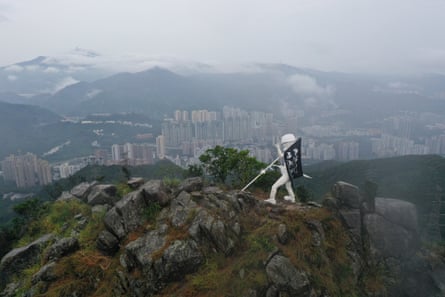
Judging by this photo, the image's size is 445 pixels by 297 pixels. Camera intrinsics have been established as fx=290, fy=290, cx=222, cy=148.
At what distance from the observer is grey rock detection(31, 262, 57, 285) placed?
786 centimetres

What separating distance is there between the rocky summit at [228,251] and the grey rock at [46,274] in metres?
0.03

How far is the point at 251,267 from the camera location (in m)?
7.39

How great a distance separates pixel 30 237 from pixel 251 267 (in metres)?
9.15

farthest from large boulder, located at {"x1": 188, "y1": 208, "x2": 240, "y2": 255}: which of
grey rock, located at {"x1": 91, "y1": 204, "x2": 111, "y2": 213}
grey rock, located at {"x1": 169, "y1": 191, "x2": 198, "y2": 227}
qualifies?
grey rock, located at {"x1": 91, "y1": 204, "x2": 111, "y2": 213}

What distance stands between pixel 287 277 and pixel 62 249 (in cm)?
644

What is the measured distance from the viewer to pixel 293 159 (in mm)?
10273

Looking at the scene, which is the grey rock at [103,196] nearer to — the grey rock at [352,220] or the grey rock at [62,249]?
the grey rock at [62,249]

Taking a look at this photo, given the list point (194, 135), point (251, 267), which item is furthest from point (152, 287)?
point (194, 135)

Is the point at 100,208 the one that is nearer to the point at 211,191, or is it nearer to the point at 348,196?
the point at 211,191

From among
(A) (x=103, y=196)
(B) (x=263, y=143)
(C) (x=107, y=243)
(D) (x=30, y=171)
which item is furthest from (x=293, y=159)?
(D) (x=30, y=171)

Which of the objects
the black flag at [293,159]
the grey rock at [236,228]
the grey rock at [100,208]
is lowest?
the grey rock at [100,208]

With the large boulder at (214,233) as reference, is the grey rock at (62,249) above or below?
below

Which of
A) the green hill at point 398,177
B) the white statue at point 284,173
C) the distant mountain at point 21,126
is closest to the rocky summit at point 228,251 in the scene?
the white statue at point 284,173

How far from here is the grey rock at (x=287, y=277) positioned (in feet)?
23.4
